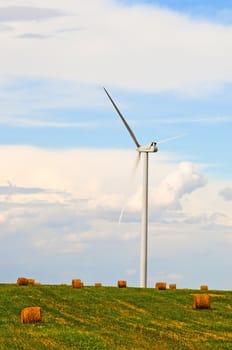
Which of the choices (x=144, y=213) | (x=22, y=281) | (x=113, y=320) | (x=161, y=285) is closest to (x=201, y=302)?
(x=113, y=320)

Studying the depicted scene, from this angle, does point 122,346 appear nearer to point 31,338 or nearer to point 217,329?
point 31,338

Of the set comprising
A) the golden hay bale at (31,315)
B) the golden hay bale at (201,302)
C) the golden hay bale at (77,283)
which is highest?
the golden hay bale at (77,283)

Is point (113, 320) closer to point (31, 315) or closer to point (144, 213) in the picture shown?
point (31, 315)

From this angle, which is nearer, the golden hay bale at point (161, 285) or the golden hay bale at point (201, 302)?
the golden hay bale at point (201, 302)

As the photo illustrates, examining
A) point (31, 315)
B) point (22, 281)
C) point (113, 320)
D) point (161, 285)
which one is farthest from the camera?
point (161, 285)

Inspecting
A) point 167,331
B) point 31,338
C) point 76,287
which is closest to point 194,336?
point 167,331

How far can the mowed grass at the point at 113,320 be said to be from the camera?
3819 cm

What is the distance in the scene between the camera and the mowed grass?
3819 cm

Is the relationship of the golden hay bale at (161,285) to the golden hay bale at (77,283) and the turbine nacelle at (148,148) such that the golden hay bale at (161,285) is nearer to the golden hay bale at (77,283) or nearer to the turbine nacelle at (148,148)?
the golden hay bale at (77,283)

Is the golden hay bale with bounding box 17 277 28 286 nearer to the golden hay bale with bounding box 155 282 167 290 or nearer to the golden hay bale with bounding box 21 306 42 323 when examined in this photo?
the golden hay bale with bounding box 155 282 167 290

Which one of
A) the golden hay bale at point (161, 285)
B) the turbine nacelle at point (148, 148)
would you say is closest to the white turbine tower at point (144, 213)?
the turbine nacelle at point (148, 148)

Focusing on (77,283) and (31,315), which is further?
(77,283)

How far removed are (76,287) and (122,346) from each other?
2959 centimetres

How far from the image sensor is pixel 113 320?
46.9 metres
